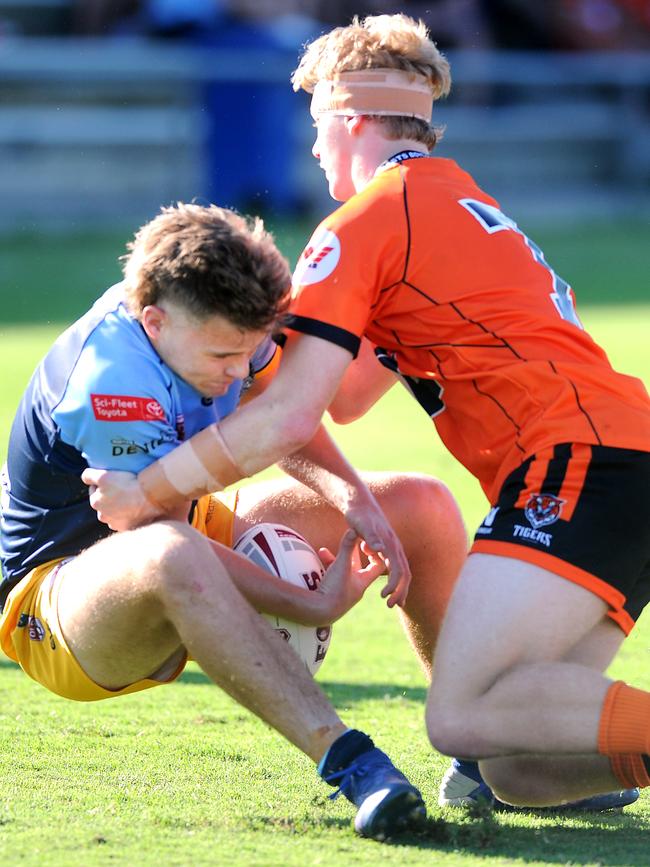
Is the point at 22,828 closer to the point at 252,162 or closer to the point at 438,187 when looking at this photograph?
the point at 438,187

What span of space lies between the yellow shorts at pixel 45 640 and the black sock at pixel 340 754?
625 mm

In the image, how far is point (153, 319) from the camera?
3.87 metres

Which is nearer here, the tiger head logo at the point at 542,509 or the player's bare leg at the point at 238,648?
the player's bare leg at the point at 238,648

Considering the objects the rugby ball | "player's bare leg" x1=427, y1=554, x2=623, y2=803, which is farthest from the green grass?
"player's bare leg" x1=427, y1=554, x2=623, y2=803

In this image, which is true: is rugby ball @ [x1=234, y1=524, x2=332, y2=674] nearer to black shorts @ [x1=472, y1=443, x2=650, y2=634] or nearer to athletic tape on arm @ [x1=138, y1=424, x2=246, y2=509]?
athletic tape on arm @ [x1=138, y1=424, x2=246, y2=509]

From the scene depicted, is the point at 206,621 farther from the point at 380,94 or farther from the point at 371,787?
the point at 380,94

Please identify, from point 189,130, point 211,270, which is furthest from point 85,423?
point 189,130

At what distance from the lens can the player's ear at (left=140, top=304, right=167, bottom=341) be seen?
3.86 metres

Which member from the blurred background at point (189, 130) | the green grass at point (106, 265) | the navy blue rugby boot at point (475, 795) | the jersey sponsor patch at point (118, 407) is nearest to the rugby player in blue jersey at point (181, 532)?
the jersey sponsor patch at point (118, 407)

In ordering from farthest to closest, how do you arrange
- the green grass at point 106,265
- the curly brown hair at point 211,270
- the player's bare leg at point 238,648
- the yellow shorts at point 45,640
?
the green grass at point 106,265 → the yellow shorts at point 45,640 → the curly brown hair at point 211,270 → the player's bare leg at point 238,648

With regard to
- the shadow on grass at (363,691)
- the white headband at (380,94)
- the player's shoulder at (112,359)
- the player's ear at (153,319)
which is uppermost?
the white headband at (380,94)

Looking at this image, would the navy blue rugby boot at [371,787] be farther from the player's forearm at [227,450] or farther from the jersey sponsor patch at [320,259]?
the jersey sponsor patch at [320,259]

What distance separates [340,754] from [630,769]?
73 centimetres

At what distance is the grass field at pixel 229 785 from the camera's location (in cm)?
351
